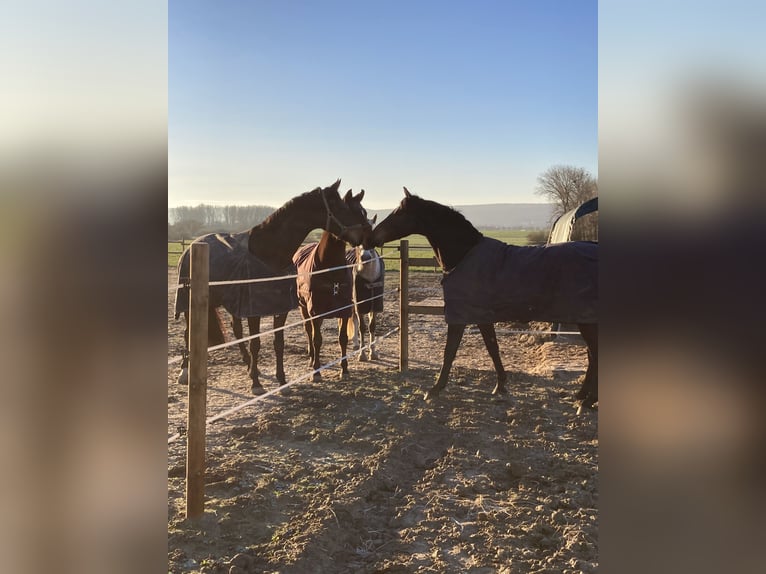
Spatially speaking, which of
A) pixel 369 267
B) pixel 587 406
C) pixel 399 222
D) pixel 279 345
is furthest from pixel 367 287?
pixel 587 406

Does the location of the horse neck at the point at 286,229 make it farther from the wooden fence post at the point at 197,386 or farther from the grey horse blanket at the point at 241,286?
the wooden fence post at the point at 197,386

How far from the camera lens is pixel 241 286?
4.18m

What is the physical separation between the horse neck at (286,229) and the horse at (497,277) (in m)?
0.55

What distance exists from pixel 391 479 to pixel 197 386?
126 centimetres

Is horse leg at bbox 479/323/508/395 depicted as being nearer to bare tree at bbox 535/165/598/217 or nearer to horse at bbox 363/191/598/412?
horse at bbox 363/191/598/412

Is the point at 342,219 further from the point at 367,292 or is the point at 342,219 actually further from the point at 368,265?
the point at 367,292

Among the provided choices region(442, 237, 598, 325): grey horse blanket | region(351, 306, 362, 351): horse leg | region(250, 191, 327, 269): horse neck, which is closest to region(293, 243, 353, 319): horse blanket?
region(250, 191, 327, 269): horse neck

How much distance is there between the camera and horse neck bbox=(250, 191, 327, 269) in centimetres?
445
